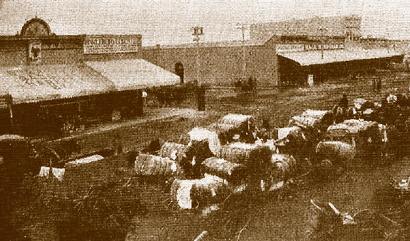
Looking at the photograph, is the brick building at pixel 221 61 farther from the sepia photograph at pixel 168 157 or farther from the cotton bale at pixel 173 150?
the cotton bale at pixel 173 150

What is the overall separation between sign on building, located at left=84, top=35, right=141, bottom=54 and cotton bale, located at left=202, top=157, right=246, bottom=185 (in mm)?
14378

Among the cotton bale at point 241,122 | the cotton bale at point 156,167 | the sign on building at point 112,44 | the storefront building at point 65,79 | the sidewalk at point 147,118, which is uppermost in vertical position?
the sign on building at point 112,44

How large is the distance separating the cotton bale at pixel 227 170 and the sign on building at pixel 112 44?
14378 mm

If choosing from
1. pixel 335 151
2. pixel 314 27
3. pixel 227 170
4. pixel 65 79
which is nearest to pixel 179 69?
pixel 65 79

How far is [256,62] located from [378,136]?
23649mm

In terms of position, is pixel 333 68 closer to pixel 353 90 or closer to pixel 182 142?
pixel 353 90

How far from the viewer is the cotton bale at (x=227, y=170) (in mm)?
15180

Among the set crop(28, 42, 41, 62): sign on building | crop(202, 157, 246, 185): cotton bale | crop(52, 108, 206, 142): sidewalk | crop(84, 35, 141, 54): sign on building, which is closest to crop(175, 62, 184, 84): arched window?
crop(52, 108, 206, 142): sidewalk

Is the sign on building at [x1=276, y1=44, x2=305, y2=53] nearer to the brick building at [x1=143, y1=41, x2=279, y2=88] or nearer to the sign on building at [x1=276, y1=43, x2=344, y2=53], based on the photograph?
the sign on building at [x1=276, y1=43, x2=344, y2=53]

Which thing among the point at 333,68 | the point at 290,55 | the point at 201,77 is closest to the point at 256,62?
the point at 290,55

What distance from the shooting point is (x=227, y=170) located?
597 inches

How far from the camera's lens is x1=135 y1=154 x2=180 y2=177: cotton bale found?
Result: 15961 mm

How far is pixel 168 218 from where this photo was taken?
43.8ft

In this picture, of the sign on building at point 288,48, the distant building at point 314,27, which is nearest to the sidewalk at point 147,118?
the sign on building at point 288,48
